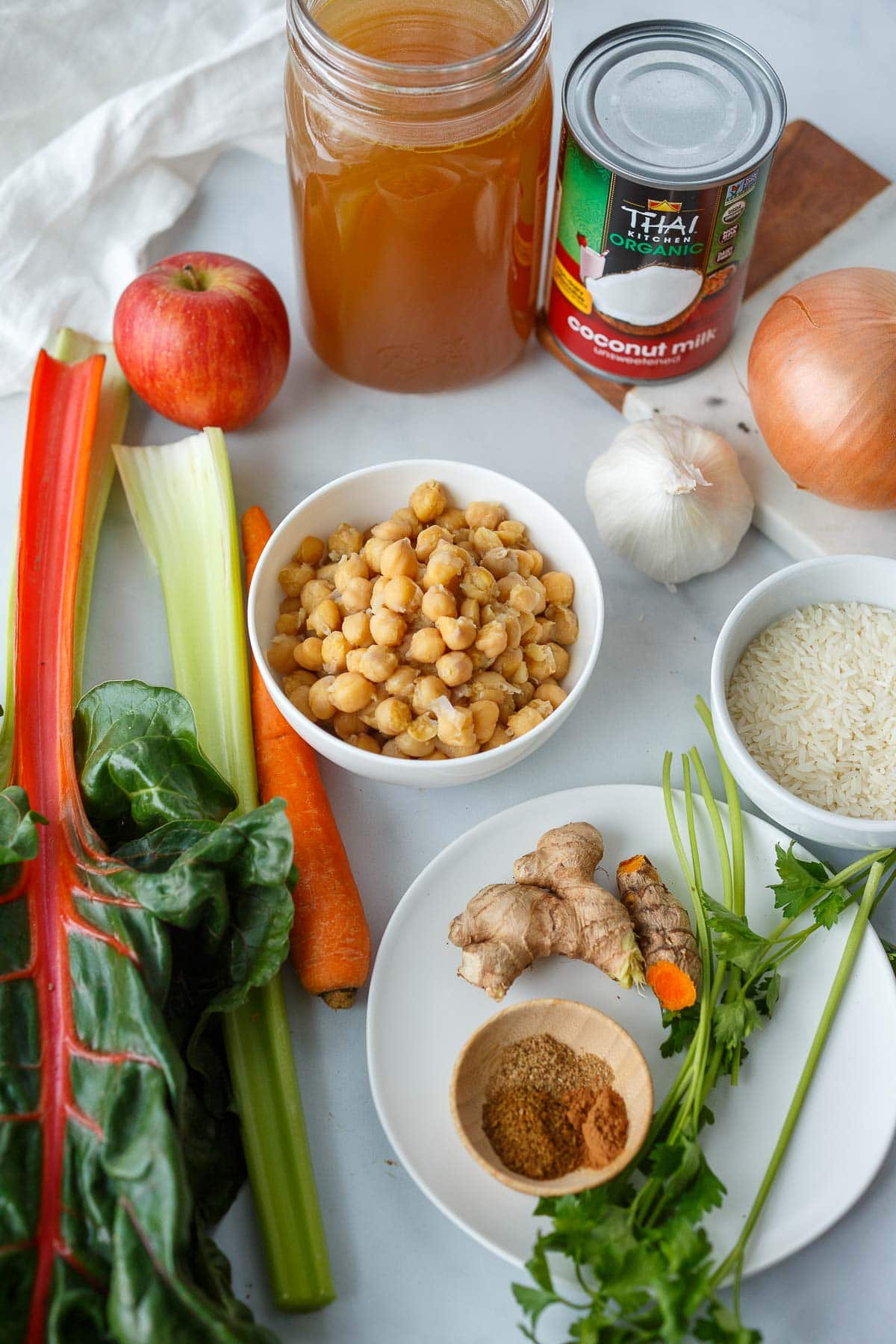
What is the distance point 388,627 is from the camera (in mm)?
1280

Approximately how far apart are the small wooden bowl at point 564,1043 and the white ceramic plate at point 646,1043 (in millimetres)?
50

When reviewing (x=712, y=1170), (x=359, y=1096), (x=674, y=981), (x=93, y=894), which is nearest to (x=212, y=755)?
(x=93, y=894)

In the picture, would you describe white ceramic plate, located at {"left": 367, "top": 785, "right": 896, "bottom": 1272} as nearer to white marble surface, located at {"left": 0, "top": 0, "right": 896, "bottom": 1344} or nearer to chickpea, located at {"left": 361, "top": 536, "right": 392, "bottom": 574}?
white marble surface, located at {"left": 0, "top": 0, "right": 896, "bottom": 1344}

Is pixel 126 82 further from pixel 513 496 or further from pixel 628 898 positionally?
pixel 628 898

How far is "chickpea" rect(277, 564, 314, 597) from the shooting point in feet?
4.58

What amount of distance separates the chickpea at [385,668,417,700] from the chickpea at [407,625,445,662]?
2 cm

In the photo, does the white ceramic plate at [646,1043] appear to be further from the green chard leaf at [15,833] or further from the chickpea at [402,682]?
the green chard leaf at [15,833]

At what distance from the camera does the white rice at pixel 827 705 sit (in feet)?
4.30

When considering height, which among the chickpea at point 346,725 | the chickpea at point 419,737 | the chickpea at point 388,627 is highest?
the chickpea at point 388,627

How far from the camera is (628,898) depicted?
4.17 ft

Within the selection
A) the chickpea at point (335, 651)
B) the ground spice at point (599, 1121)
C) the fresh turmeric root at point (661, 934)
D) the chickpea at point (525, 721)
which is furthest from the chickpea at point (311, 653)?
the ground spice at point (599, 1121)

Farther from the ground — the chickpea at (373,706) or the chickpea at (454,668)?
the chickpea at (454,668)

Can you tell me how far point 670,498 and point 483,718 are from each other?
→ 37 cm

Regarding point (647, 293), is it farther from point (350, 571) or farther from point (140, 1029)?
point (140, 1029)
